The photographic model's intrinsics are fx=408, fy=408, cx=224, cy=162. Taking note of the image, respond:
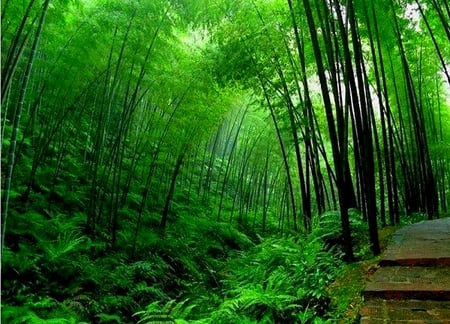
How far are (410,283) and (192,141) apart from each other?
686 cm

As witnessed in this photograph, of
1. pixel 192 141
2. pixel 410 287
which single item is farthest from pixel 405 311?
pixel 192 141

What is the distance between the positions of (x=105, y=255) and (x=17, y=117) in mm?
3530

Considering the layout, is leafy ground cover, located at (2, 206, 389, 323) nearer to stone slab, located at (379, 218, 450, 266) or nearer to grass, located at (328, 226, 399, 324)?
grass, located at (328, 226, 399, 324)

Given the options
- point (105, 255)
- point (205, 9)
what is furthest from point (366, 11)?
point (105, 255)

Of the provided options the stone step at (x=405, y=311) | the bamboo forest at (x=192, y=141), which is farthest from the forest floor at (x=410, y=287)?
the bamboo forest at (x=192, y=141)

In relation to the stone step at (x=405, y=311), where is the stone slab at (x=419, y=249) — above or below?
above

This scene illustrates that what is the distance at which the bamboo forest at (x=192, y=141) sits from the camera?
3.45 m

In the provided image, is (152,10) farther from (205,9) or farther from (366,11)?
(366,11)

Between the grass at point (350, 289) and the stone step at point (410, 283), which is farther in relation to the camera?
the grass at point (350, 289)

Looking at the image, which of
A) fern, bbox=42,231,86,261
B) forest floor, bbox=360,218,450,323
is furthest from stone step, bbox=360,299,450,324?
fern, bbox=42,231,86,261

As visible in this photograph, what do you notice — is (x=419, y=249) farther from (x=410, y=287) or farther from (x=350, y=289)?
(x=410, y=287)

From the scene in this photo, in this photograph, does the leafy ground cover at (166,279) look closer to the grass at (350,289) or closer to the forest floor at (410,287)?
the grass at (350,289)

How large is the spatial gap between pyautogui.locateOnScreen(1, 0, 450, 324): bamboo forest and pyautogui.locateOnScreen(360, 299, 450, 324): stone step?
17 cm

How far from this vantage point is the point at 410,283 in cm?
255
